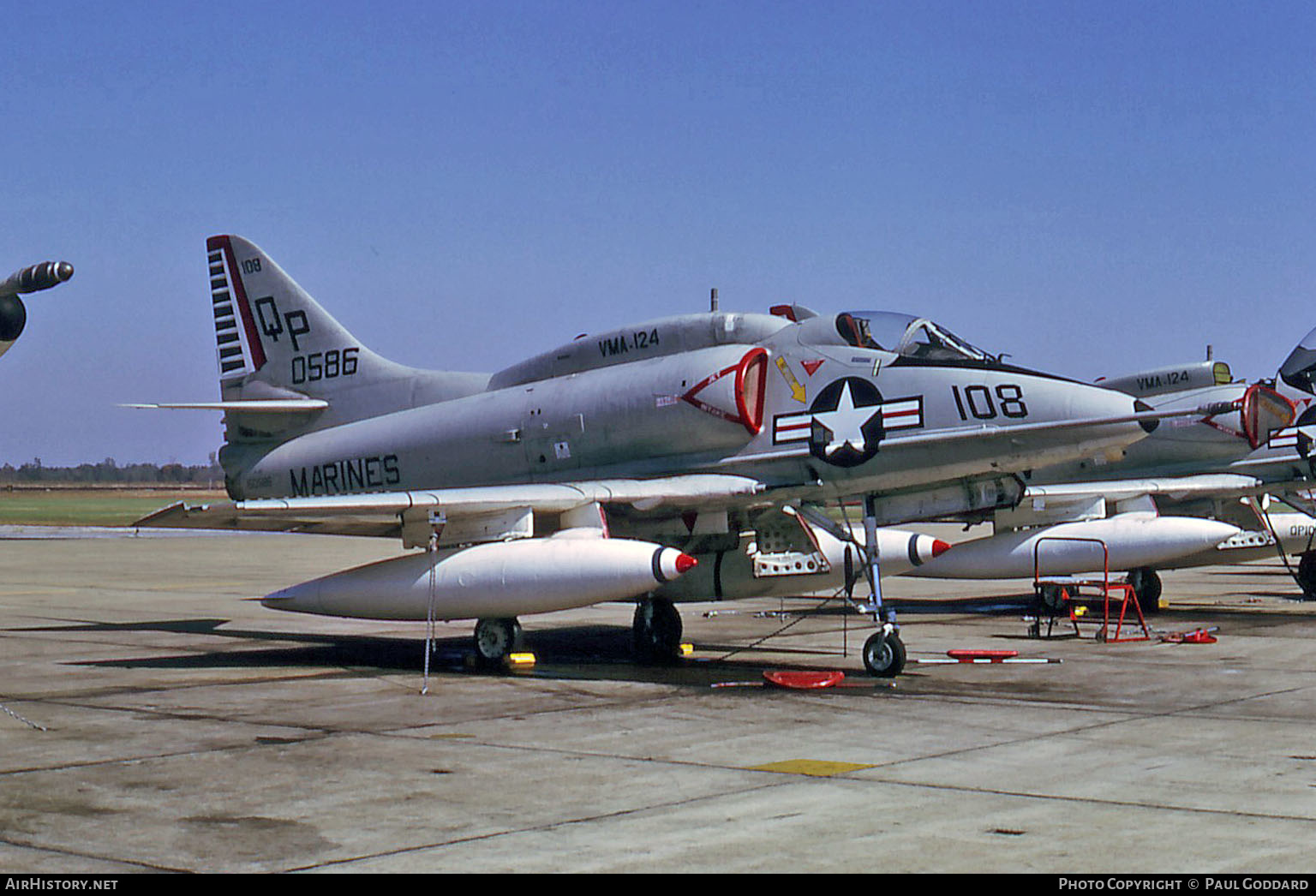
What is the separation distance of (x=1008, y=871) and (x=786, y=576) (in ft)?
29.8

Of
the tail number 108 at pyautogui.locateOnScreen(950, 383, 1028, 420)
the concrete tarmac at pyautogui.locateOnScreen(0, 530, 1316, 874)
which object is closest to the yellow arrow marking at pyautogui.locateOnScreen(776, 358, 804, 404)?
the tail number 108 at pyautogui.locateOnScreen(950, 383, 1028, 420)

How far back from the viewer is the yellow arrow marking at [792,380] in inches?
540

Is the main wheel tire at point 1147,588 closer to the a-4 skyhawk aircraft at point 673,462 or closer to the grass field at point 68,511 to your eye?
the a-4 skyhawk aircraft at point 673,462

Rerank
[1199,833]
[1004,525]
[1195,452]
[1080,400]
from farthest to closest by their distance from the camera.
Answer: [1195,452] < [1004,525] < [1080,400] < [1199,833]

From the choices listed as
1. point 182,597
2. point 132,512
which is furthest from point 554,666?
point 132,512

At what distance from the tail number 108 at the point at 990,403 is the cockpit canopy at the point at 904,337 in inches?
19.4

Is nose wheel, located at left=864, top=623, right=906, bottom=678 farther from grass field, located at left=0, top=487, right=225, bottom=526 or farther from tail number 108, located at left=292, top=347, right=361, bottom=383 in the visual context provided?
grass field, located at left=0, top=487, right=225, bottom=526

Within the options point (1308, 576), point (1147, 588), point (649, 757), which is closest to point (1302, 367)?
point (1308, 576)

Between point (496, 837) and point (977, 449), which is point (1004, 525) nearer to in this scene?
point (977, 449)

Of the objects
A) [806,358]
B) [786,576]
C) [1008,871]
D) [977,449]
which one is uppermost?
[806,358]

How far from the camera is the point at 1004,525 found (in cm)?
2058

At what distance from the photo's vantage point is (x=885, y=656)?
12.7 m

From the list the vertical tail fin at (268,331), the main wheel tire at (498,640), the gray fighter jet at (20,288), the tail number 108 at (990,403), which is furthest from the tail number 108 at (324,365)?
the gray fighter jet at (20,288)

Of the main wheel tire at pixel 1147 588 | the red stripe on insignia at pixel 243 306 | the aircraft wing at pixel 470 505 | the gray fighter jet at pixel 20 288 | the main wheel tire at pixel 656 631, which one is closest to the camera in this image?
the gray fighter jet at pixel 20 288
